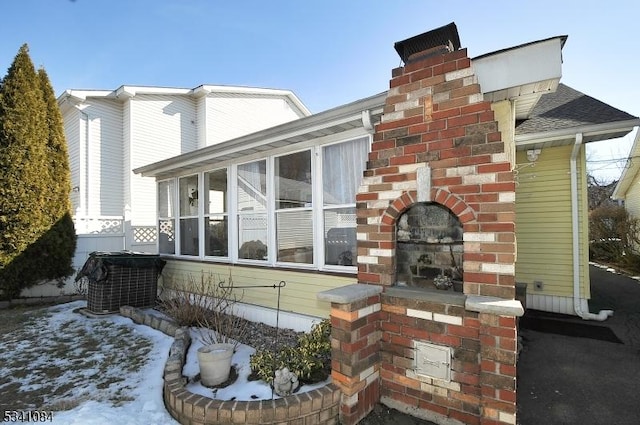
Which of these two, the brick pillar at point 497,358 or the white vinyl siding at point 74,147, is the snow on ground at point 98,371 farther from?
the white vinyl siding at point 74,147

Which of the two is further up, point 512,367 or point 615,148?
point 615,148

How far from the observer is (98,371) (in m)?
3.56

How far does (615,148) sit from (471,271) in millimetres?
27045

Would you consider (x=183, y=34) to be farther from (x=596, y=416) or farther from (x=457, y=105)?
(x=596, y=416)

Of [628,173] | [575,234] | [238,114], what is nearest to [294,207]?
[575,234]

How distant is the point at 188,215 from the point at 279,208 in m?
2.79

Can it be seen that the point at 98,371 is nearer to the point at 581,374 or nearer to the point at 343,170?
the point at 343,170

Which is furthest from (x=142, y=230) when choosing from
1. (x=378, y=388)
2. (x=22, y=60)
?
(x=378, y=388)

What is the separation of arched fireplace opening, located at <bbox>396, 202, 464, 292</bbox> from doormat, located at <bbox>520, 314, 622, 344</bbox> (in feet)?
11.1

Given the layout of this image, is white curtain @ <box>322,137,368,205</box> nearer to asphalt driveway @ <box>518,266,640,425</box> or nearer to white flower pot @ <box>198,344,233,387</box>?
white flower pot @ <box>198,344,233,387</box>

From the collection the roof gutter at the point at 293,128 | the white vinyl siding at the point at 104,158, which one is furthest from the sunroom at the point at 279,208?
the white vinyl siding at the point at 104,158

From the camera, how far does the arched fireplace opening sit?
2.71 meters

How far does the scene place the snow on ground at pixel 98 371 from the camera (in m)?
2.74

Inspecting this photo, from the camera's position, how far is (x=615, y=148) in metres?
21.2
